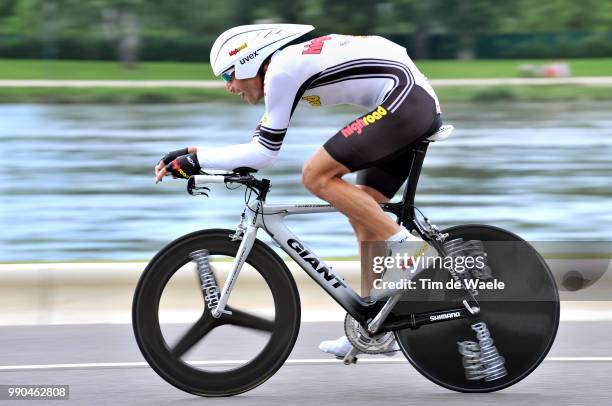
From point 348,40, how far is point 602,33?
137ft

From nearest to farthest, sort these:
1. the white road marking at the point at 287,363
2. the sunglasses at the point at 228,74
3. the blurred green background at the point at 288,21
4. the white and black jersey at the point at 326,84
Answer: the white and black jersey at the point at 326,84
the sunglasses at the point at 228,74
the white road marking at the point at 287,363
the blurred green background at the point at 288,21

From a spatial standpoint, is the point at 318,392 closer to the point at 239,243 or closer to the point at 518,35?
the point at 239,243

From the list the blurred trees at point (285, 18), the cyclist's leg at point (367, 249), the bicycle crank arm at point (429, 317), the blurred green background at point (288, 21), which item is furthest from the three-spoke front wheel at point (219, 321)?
the blurred trees at point (285, 18)

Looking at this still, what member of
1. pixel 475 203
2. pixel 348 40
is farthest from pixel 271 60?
pixel 475 203

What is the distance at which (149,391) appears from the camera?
5.78 m

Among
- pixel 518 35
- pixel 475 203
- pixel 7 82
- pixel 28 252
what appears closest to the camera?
pixel 28 252

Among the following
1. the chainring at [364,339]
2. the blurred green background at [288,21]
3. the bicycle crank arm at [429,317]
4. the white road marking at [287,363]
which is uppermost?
the bicycle crank arm at [429,317]

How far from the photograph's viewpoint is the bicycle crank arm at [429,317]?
570 cm

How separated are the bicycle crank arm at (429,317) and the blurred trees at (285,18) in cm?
3637

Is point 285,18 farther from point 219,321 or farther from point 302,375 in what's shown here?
point 219,321

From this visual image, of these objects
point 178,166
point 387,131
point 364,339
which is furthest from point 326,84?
point 364,339

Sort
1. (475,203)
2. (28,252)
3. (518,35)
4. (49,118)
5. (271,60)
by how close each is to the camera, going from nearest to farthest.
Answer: (271,60) < (28,252) < (475,203) < (49,118) < (518,35)

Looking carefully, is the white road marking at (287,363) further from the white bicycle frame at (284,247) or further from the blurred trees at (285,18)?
the blurred trees at (285,18)

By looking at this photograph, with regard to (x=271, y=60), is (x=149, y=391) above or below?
below
